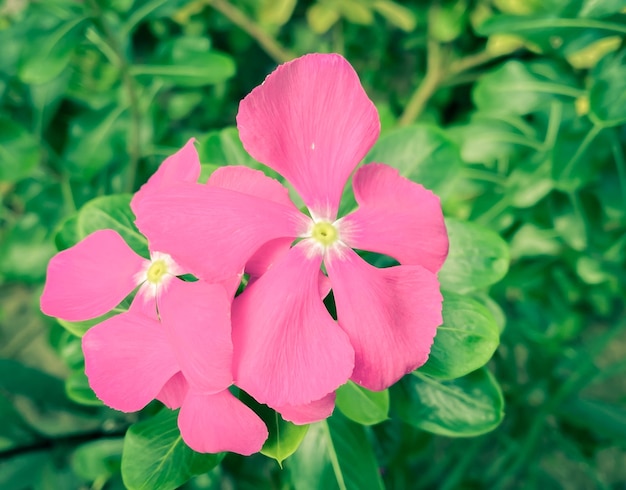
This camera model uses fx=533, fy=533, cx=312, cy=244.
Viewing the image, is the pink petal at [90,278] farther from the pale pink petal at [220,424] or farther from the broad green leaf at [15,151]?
the broad green leaf at [15,151]

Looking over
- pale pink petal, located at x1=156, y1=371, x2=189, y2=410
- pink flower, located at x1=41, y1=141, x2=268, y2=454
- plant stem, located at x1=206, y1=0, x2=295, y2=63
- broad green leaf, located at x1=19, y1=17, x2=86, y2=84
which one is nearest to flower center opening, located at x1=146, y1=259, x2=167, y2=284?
pink flower, located at x1=41, y1=141, x2=268, y2=454

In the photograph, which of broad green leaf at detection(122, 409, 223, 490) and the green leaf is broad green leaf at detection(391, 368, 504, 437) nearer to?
the green leaf

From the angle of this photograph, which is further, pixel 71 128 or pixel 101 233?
pixel 71 128

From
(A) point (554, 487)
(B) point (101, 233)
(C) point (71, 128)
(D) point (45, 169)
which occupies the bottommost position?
(A) point (554, 487)

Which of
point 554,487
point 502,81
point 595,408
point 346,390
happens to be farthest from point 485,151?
point 554,487

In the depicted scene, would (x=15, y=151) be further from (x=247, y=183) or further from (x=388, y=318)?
(x=388, y=318)

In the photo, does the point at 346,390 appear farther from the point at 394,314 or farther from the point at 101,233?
the point at 101,233
